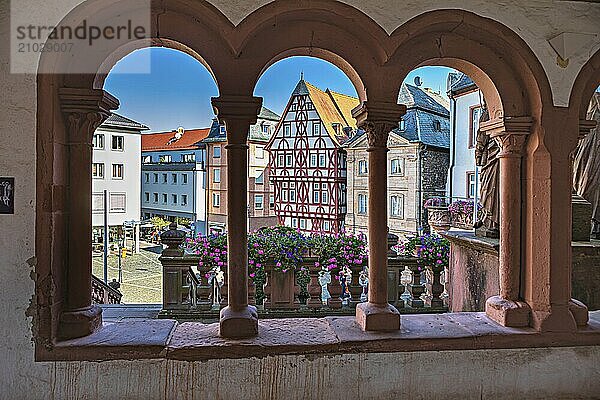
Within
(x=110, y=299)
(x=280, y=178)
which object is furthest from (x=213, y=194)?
(x=110, y=299)

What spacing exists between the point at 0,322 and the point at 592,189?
3.72 m

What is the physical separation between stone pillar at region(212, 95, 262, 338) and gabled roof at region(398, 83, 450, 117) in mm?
12682

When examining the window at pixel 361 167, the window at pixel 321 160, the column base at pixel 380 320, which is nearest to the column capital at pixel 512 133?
the column base at pixel 380 320

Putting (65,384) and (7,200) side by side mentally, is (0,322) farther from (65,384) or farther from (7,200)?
(7,200)

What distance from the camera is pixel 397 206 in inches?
618

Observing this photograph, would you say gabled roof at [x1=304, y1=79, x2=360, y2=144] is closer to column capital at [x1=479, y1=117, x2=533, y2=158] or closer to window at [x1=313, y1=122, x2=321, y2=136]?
window at [x1=313, y1=122, x2=321, y2=136]

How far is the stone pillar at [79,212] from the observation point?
247 cm

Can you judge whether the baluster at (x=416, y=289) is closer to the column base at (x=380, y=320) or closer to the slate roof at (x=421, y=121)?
the column base at (x=380, y=320)

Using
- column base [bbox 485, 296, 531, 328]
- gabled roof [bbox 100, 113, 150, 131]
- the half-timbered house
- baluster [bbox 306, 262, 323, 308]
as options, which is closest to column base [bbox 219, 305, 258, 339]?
column base [bbox 485, 296, 531, 328]

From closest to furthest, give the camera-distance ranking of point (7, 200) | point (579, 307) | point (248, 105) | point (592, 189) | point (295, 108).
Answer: point (7, 200)
point (248, 105)
point (579, 307)
point (592, 189)
point (295, 108)

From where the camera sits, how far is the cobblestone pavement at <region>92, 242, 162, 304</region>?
11031 mm

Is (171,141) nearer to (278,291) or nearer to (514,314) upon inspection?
(278,291)

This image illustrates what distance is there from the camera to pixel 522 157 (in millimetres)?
2809

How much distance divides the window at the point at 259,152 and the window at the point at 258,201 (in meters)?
1.41
